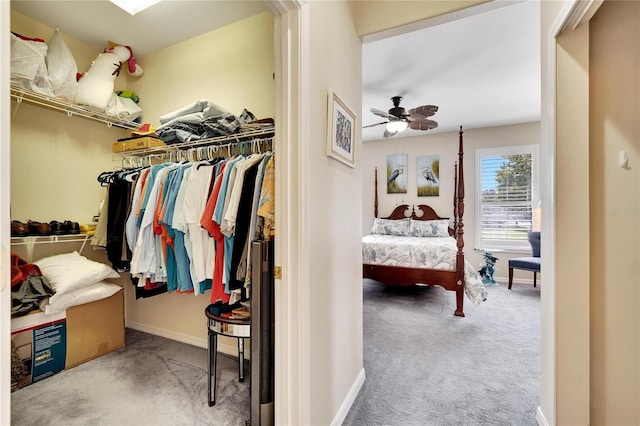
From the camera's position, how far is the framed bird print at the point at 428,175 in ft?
17.8

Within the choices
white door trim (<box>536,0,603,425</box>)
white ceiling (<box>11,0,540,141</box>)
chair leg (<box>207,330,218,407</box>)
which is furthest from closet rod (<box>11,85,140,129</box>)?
white door trim (<box>536,0,603,425</box>)

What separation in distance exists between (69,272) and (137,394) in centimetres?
102

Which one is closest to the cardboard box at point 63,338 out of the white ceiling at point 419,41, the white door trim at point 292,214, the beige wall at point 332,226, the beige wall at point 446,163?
the white door trim at point 292,214

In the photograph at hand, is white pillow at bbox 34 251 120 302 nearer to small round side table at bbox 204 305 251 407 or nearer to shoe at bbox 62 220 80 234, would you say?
shoe at bbox 62 220 80 234

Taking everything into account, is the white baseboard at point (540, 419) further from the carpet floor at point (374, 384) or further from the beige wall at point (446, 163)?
the beige wall at point (446, 163)

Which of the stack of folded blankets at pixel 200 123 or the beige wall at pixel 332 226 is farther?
the stack of folded blankets at pixel 200 123

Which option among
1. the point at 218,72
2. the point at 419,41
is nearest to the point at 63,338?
the point at 218,72

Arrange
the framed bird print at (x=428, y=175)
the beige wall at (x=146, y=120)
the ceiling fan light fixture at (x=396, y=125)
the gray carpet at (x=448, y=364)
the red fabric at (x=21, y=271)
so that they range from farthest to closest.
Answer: the framed bird print at (x=428, y=175) → the ceiling fan light fixture at (x=396, y=125) → the beige wall at (x=146, y=120) → the red fabric at (x=21, y=271) → the gray carpet at (x=448, y=364)

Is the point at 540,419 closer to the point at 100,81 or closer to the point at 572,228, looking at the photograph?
the point at 572,228

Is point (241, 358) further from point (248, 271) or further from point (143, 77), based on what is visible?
point (143, 77)

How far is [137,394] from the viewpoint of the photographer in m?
1.83

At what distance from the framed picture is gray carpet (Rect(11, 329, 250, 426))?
1596 millimetres

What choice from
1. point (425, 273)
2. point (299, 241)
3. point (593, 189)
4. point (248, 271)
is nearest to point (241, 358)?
point (248, 271)

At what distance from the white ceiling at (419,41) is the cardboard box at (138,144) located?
0.89 m
